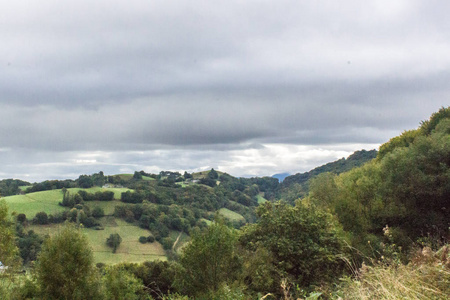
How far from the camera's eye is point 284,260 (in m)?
29.6

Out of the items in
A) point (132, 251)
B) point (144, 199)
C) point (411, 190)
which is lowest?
Result: point (132, 251)

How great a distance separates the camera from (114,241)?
96312mm

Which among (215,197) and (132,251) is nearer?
(132,251)

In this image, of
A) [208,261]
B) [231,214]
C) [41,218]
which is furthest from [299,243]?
[231,214]

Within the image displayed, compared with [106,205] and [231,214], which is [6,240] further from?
[231,214]

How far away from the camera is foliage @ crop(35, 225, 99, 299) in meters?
23.2

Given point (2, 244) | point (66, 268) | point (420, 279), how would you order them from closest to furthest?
1. point (420, 279)
2. point (2, 244)
3. point (66, 268)

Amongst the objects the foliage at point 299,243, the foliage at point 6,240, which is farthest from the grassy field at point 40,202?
the foliage at point 299,243

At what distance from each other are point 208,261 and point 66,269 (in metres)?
10.8

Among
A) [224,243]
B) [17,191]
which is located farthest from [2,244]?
[17,191]

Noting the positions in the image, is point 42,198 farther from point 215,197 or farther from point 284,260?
point 284,260

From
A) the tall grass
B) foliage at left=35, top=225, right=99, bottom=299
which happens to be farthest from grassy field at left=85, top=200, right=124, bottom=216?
the tall grass

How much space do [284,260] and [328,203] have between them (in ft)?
57.6

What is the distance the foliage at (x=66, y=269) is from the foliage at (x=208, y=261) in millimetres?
7576
